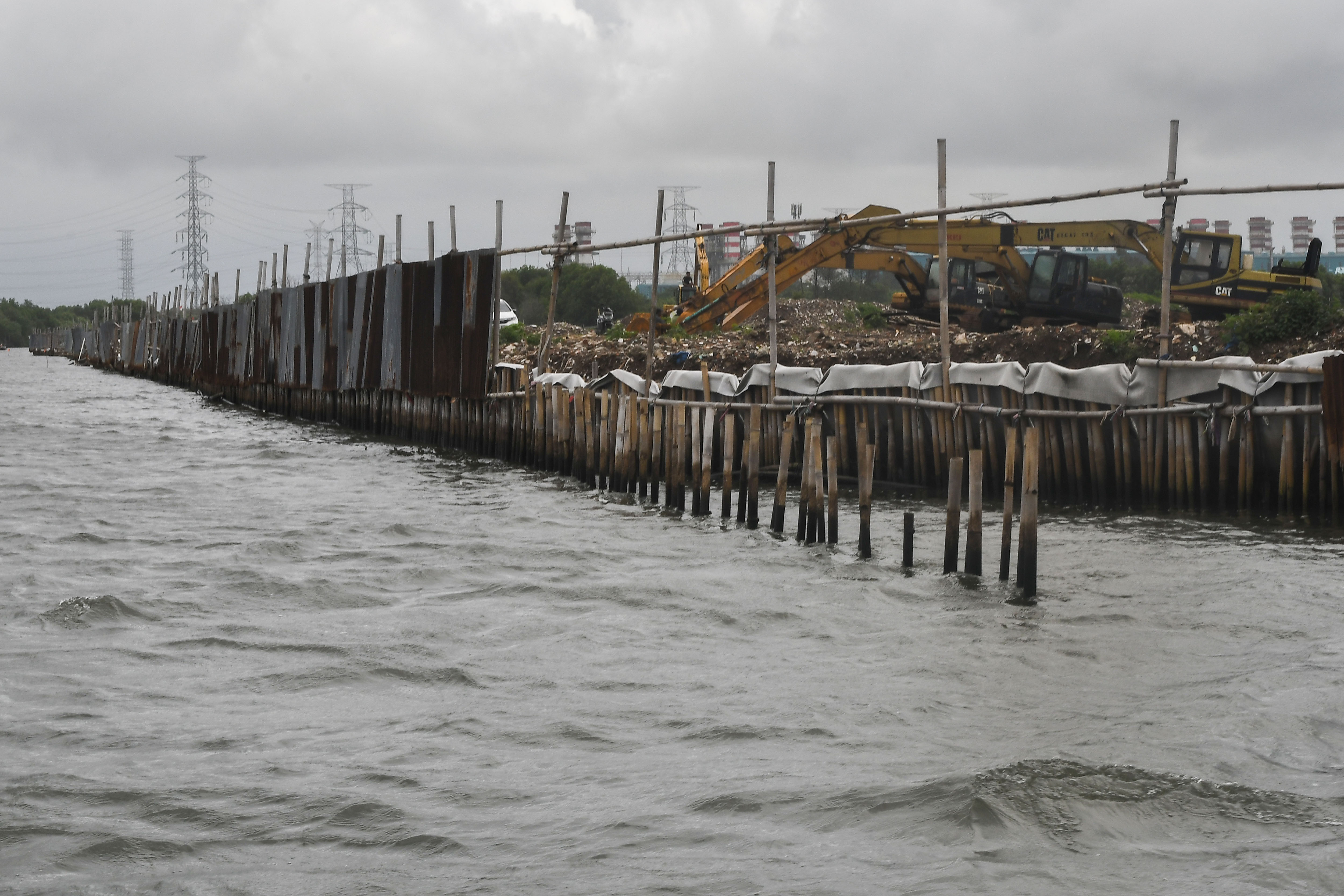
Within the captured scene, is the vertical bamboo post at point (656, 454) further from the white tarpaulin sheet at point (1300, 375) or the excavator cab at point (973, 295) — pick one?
the excavator cab at point (973, 295)

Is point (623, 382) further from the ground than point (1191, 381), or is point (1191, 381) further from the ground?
point (1191, 381)

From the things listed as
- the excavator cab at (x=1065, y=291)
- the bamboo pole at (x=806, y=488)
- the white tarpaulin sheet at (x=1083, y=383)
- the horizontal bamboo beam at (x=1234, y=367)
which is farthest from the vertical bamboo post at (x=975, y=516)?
the excavator cab at (x=1065, y=291)

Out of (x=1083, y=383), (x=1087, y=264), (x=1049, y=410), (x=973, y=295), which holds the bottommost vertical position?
(x=1049, y=410)

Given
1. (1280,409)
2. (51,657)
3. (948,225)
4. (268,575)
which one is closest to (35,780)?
(51,657)

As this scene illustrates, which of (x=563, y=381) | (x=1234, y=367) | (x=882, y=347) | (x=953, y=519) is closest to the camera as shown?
(x=953, y=519)

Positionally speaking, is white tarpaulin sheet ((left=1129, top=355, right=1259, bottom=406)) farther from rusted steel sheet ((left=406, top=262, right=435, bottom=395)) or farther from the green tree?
the green tree

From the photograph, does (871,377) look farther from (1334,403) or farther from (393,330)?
(393,330)

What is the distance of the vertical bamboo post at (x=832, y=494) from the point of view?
11.1 metres

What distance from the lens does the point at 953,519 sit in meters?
10.4

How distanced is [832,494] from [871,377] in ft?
15.0

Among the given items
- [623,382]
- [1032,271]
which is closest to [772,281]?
[623,382]

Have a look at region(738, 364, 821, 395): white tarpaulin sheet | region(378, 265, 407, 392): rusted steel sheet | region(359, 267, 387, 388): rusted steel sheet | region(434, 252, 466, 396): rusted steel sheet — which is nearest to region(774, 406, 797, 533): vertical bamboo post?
region(738, 364, 821, 395): white tarpaulin sheet

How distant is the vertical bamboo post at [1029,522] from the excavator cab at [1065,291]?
52.0 feet

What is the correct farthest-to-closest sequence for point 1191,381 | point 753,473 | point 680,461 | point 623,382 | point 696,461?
1. point 623,382
2. point 680,461
3. point 696,461
4. point 1191,381
5. point 753,473
